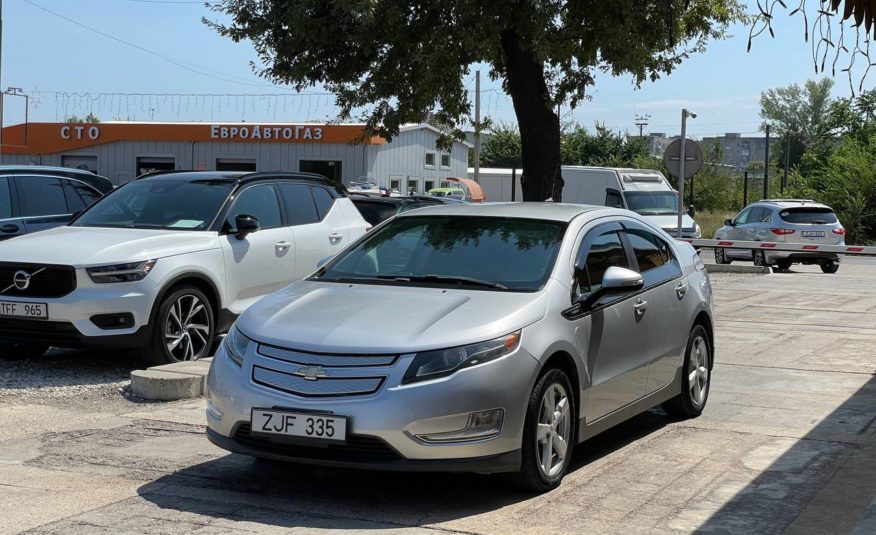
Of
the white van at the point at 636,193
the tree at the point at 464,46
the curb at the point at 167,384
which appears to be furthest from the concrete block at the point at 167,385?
the white van at the point at 636,193

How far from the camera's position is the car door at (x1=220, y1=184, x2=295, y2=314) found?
34.0 feet

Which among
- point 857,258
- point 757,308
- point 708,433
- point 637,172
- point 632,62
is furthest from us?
point 857,258

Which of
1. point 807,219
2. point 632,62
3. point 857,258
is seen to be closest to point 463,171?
point 857,258

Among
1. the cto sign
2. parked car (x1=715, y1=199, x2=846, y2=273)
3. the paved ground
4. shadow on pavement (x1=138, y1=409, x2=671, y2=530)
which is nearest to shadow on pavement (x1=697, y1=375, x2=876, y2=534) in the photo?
the paved ground

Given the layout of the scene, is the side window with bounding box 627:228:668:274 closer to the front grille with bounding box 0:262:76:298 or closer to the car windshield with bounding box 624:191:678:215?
the front grille with bounding box 0:262:76:298

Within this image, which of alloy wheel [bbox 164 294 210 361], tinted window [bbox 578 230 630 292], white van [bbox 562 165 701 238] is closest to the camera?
tinted window [bbox 578 230 630 292]

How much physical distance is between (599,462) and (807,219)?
73.1ft

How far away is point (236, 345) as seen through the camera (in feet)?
19.9

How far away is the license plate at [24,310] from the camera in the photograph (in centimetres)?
934

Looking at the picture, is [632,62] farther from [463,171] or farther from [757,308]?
[463,171]

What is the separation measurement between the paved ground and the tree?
345 inches

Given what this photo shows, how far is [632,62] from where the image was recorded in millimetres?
18062

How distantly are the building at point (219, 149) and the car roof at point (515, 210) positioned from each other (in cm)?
3860

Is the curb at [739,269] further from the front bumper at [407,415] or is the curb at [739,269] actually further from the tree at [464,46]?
the front bumper at [407,415]
